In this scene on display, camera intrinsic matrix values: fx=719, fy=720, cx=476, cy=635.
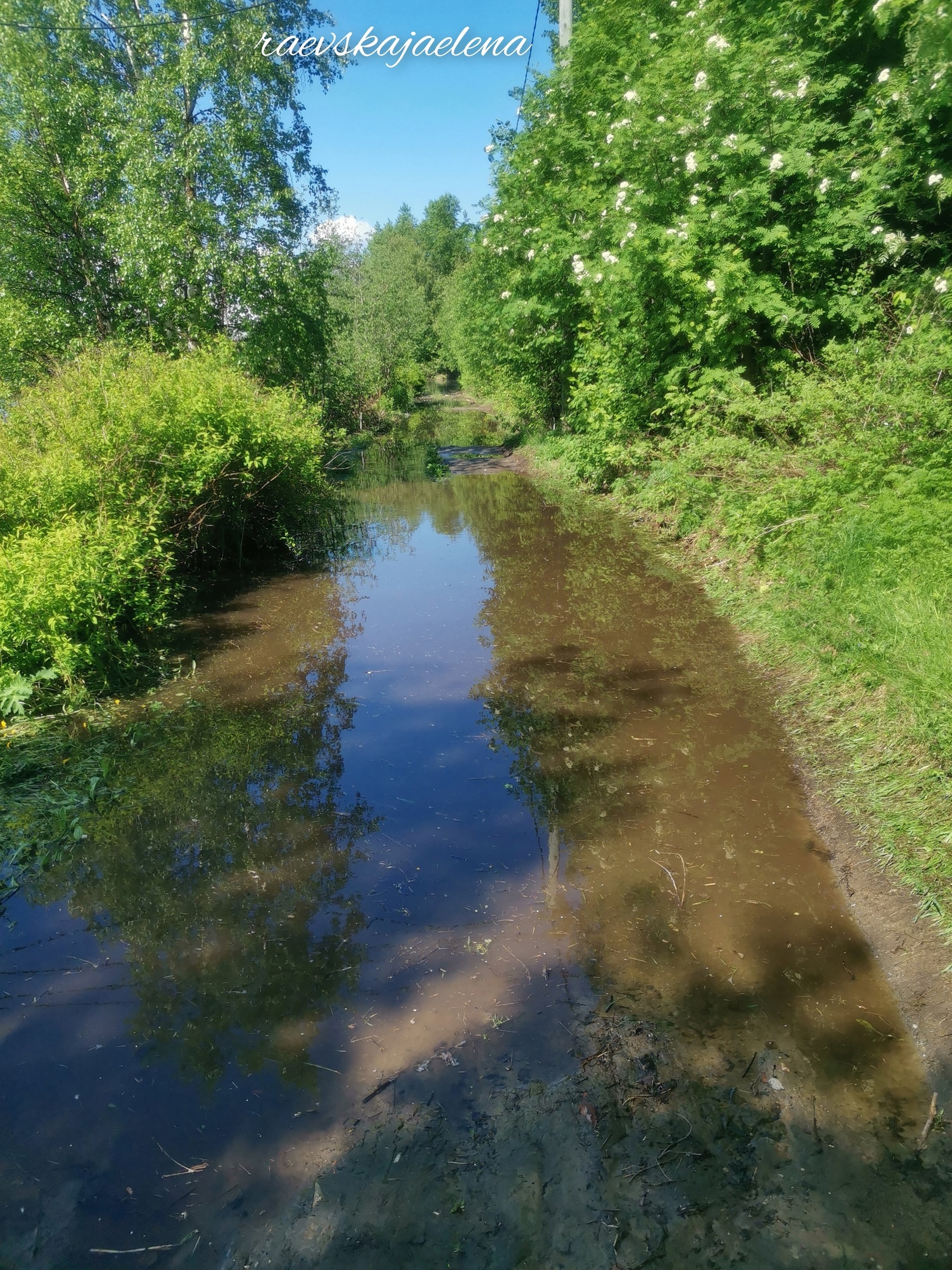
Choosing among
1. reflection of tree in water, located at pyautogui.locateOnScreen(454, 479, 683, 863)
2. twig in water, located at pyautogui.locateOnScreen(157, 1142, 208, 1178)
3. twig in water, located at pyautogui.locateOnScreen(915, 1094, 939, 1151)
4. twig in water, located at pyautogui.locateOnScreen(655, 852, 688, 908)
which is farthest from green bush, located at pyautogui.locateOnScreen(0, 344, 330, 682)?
twig in water, located at pyautogui.locateOnScreen(915, 1094, 939, 1151)

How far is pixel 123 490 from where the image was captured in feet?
25.4

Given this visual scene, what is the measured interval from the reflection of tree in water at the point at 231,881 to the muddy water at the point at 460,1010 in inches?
0.8

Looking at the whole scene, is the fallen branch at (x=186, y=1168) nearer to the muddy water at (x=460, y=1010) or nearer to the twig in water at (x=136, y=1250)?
the muddy water at (x=460, y=1010)

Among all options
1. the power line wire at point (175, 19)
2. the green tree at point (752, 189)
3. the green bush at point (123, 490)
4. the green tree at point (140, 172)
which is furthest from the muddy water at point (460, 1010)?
the power line wire at point (175, 19)

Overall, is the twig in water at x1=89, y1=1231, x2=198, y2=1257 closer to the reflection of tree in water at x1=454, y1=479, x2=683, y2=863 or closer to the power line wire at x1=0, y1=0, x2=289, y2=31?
the reflection of tree in water at x1=454, y1=479, x2=683, y2=863

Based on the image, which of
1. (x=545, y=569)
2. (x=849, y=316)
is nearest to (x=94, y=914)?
(x=545, y=569)

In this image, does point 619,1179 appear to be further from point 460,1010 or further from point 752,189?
point 752,189

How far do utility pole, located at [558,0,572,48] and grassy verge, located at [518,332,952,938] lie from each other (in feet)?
28.4

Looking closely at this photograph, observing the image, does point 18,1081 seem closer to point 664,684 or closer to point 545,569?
point 664,684

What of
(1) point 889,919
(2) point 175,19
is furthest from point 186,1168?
(2) point 175,19

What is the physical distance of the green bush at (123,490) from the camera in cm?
626

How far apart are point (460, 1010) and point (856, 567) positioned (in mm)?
4894

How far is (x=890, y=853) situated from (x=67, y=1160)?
4.27 meters

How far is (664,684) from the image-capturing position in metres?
6.73
